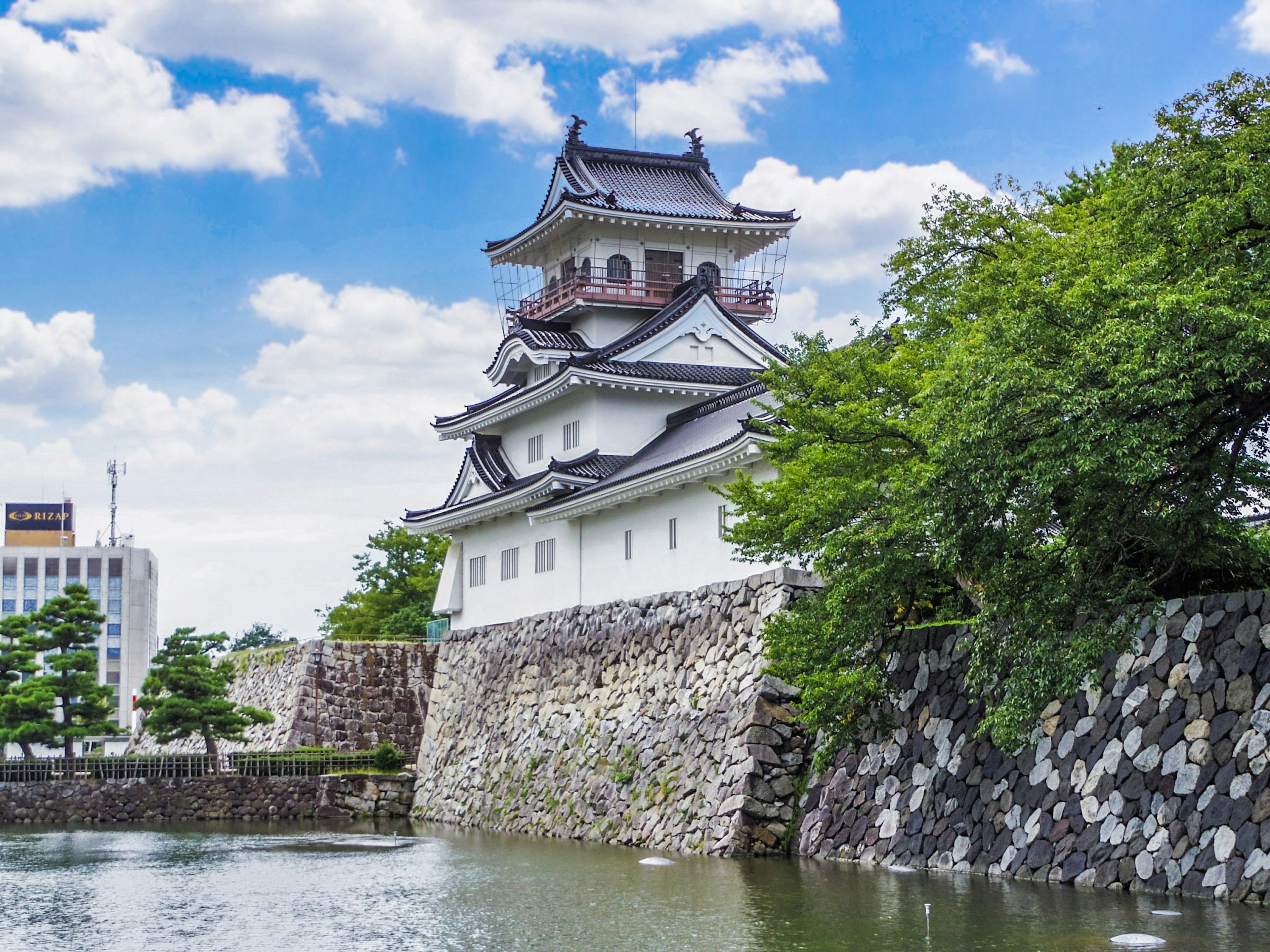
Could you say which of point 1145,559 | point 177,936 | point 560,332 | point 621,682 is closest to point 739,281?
point 560,332

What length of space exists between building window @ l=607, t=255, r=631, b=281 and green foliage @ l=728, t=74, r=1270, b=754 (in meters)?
16.9

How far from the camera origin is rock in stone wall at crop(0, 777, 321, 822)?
1101 inches

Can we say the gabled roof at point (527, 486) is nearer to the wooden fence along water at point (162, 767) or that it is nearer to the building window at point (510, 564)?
the building window at point (510, 564)

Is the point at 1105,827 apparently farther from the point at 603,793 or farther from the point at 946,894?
the point at 603,793

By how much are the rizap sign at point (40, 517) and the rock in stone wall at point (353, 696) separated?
55364mm

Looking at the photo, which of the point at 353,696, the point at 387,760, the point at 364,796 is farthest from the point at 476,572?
the point at 364,796

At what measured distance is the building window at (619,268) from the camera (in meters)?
32.2

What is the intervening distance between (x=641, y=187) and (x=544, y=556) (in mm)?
9505

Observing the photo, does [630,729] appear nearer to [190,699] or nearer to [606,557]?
[606,557]

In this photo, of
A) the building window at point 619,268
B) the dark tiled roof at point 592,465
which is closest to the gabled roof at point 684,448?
the dark tiled roof at point 592,465

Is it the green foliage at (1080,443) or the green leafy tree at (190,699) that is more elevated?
the green foliage at (1080,443)

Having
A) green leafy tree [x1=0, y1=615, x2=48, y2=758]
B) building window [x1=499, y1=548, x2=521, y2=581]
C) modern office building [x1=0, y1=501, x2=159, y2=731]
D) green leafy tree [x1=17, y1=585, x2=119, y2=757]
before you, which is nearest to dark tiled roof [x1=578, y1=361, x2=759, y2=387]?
building window [x1=499, y1=548, x2=521, y2=581]

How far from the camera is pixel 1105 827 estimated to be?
13125mm

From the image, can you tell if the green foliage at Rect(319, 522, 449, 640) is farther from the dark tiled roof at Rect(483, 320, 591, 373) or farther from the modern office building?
the modern office building
